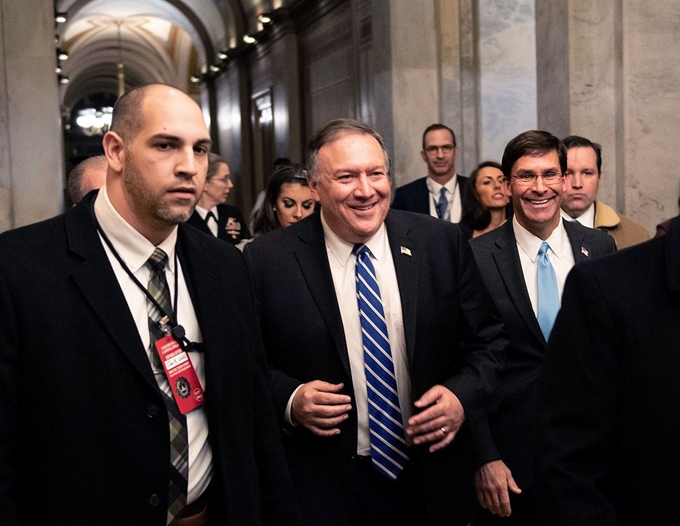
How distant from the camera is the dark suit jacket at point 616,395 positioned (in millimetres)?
1899

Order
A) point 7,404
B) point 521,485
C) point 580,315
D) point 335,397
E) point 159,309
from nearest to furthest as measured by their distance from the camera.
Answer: point 580,315 → point 7,404 → point 159,309 → point 335,397 → point 521,485

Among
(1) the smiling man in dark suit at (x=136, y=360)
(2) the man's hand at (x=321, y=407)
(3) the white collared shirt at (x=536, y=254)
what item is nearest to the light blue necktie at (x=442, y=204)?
(3) the white collared shirt at (x=536, y=254)

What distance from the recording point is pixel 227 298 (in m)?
2.54

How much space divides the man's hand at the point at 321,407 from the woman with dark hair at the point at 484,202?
10.1 feet

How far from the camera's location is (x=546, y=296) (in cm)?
370

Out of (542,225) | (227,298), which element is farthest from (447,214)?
(227,298)

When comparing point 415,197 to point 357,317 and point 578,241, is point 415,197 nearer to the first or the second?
point 578,241

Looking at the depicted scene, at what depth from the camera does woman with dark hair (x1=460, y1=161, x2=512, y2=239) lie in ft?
19.8

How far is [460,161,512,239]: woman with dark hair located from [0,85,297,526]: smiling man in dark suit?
11.8 ft

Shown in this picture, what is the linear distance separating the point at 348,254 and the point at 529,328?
2.58ft

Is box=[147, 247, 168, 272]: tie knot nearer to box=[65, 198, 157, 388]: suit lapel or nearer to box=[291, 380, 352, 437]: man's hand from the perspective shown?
box=[65, 198, 157, 388]: suit lapel

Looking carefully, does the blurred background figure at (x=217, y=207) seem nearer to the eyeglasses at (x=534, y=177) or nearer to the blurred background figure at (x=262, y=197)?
the blurred background figure at (x=262, y=197)

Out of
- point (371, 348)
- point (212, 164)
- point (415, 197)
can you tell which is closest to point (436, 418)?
point (371, 348)

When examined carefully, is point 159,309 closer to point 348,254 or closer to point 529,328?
point 348,254
